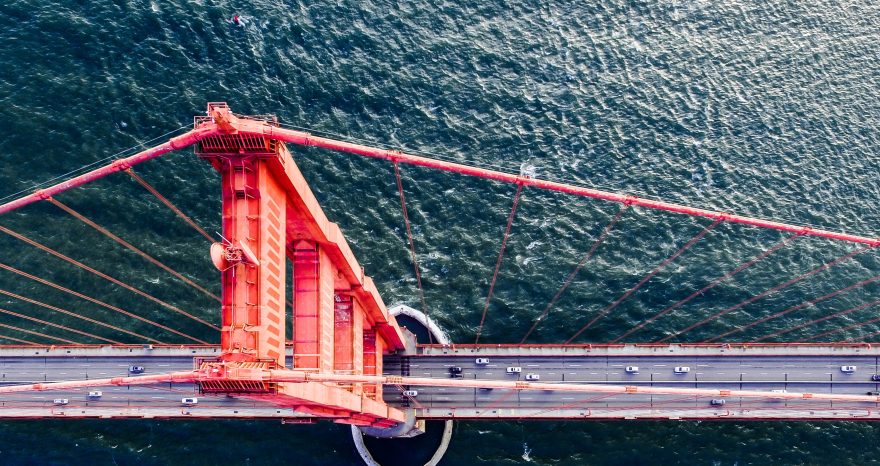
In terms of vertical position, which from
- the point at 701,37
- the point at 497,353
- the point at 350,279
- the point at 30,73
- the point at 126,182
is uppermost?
the point at 701,37

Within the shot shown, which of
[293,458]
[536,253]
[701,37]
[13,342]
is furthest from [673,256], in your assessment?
[13,342]

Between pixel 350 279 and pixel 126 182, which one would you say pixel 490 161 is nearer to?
pixel 350 279

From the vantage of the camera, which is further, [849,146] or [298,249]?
[849,146]

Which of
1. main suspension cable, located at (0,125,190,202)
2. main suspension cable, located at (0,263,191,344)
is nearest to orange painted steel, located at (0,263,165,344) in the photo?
main suspension cable, located at (0,263,191,344)

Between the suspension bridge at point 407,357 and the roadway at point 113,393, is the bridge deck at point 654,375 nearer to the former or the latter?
the suspension bridge at point 407,357

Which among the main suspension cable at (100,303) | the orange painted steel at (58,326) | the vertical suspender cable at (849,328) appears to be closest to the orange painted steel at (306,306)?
the main suspension cable at (100,303)

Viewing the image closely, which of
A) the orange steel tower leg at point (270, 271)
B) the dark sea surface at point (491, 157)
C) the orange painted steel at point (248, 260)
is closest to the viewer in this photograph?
the orange steel tower leg at point (270, 271)

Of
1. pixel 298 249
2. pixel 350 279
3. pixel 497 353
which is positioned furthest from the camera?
pixel 497 353
